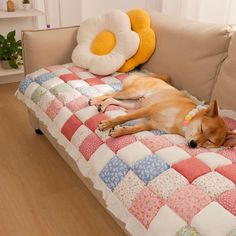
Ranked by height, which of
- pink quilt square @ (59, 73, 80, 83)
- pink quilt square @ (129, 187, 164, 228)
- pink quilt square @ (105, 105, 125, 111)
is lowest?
pink quilt square @ (129, 187, 164, 228)

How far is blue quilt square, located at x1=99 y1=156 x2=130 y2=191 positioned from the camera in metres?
1.45

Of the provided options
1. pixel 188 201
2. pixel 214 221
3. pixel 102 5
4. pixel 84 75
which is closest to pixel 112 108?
pixel 84 75

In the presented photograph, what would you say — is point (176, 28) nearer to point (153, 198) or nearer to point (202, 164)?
point (202, 164)

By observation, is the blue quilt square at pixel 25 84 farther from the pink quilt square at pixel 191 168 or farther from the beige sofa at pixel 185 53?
the pink quilt square at pixel 191 168

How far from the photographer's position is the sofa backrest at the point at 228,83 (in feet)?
6.10

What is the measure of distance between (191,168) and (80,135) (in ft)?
1.97

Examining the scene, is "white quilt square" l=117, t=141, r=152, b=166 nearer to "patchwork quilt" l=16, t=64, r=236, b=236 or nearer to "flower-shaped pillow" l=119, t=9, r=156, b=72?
"patchwork quilt" l=16, t=64, r=236, b=236

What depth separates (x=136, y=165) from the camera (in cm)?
144

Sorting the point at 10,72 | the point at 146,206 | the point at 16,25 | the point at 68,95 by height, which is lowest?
the point at 10,72

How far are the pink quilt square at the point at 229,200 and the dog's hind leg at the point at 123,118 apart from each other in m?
0.65

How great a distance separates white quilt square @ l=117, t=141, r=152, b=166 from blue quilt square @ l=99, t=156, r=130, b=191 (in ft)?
0.07

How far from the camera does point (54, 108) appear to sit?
79.3 inches

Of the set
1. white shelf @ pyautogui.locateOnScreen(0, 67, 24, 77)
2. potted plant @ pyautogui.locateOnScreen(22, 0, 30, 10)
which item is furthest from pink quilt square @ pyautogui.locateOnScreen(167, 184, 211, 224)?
potted plant @ pyautogui.locateOnScreen(22, 0, 30, 10)

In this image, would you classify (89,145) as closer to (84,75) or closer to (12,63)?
(84,75)
